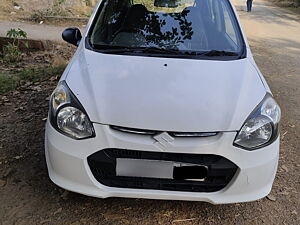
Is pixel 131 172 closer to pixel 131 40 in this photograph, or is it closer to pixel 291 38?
pixel 131 40

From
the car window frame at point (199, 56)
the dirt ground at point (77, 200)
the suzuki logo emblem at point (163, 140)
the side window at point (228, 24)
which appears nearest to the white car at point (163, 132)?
the suzuki logo emblem at point (163, 140)

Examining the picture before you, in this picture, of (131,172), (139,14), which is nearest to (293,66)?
(139,14)

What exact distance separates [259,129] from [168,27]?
148 cm

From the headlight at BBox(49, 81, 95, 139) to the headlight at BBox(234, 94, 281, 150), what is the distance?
0.99 m

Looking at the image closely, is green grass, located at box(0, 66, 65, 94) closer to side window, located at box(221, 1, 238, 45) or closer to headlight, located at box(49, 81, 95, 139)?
headlight, located at box(49, 81, 95, 139)

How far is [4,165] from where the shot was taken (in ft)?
10.8

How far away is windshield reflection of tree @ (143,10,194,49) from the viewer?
11.0ft

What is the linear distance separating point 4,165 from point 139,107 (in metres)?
1.54

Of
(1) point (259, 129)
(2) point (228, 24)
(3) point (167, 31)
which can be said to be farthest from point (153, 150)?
(2) point (228, 24)

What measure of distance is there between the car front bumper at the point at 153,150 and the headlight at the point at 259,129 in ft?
0.14

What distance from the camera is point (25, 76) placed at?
18.9ft

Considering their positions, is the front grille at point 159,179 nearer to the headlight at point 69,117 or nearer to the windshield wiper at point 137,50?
the headlight at point 69,117

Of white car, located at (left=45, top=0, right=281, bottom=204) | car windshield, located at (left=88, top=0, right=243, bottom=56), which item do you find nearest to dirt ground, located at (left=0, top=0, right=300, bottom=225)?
white car, located at (left=45, top=0, right=281, bottom=204)

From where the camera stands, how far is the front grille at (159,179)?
2.40 metres
